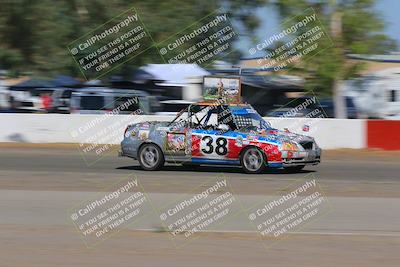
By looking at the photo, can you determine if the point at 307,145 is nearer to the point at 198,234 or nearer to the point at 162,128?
the point at 162,128

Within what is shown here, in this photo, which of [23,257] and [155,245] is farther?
[155,245]

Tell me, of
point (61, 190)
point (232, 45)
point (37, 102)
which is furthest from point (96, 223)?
point (37, 102)

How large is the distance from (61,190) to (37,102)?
24.2m

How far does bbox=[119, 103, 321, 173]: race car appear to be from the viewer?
15.2 meters

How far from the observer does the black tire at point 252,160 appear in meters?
15.3

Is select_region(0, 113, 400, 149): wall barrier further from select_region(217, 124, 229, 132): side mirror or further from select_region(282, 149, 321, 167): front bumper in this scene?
select_region(217, 124, 229, 132): side mirror

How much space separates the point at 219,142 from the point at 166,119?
8145 mm

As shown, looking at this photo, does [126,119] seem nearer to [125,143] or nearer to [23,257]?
[125,143]

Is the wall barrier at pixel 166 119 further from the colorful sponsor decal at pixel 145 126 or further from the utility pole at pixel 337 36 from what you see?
the colorful sponsor decal at pixel 145 126

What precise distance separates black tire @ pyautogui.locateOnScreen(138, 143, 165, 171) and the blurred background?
445 inches

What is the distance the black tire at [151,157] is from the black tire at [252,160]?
1673 mm

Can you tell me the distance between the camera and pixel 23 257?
7113 millimetres

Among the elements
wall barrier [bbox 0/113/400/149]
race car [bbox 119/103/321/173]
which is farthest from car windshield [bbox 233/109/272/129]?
wall barrier [bbox 0/113/400/149]

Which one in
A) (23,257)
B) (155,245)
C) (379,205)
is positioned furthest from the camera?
(379,205)
